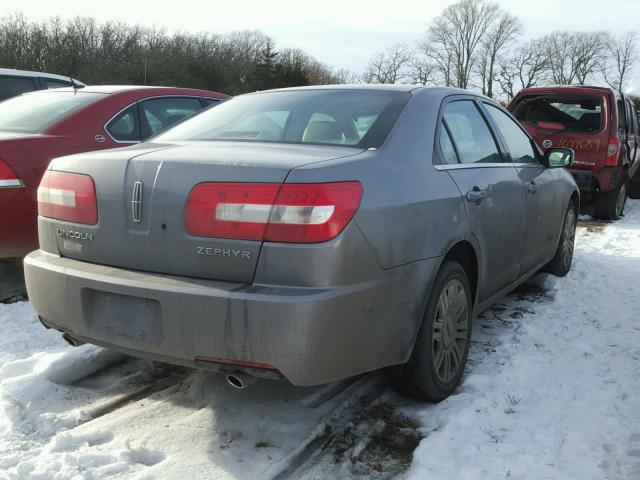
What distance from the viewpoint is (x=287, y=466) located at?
2357 millimetres

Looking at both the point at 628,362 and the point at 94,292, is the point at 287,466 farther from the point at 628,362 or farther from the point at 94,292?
the point at 628,362

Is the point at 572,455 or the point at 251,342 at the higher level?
the point at 251,342

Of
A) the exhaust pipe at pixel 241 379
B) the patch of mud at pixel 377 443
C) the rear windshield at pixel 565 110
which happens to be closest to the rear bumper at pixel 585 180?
the rear windshield at pixel 565 110

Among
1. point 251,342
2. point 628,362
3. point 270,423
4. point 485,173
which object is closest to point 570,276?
point 628,362

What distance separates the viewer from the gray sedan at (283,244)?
2156mm

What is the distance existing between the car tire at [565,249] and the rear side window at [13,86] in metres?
6.45

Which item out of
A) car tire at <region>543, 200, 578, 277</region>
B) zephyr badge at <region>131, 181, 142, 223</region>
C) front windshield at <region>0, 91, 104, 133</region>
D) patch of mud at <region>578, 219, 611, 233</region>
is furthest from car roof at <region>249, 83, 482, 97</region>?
patch of mud at <region>578, 219, 611, 233</region>

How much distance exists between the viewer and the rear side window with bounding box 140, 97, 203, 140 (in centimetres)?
504

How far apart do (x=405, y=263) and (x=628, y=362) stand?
1.81 metres

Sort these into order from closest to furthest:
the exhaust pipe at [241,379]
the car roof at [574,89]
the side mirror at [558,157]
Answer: the exhaust pipe at [241,379] < the side mirror at [558,157] < the car roof at [574,89]

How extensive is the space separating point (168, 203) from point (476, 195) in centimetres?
160

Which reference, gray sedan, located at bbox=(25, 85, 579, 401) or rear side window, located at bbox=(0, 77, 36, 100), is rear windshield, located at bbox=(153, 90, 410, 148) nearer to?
gray sedan, located at bbox=(25, 85, 579, 401)

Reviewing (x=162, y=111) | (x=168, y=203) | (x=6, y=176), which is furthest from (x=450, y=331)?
(x=162, y=111)

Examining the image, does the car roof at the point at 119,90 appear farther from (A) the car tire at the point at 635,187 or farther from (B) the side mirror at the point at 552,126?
(A) the car tire at the point at 635,187
